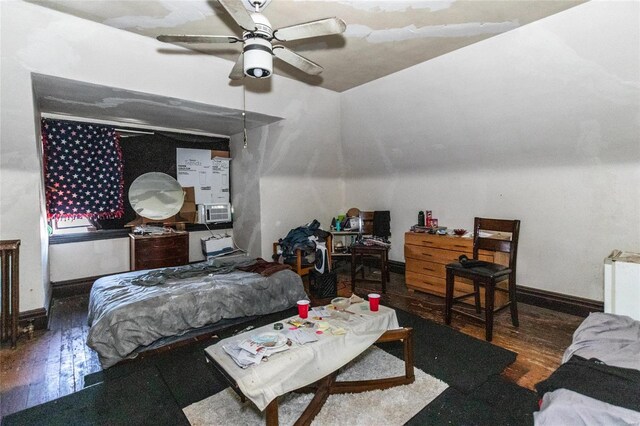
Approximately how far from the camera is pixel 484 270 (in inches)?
110

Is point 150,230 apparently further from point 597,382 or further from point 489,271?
point 597,382

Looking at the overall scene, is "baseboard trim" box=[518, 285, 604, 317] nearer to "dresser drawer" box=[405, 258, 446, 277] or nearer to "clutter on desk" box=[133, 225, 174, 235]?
"dresser drawer" box=[405, 258, 446, 277]

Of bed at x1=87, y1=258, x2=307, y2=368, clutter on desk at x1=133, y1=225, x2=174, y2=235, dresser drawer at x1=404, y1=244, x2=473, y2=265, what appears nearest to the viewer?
bed at x1=87, y1=258, x2=307, y2=368

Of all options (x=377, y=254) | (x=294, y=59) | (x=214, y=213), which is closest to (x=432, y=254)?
(x=377, y=254)

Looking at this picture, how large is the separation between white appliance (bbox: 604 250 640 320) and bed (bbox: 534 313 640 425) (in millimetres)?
500

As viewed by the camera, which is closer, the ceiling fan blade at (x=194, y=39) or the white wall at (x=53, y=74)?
the ceiling fan blade at (x=194, y=39)

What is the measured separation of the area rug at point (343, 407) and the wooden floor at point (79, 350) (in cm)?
71

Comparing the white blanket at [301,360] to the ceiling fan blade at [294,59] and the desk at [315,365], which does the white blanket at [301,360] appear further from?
the ceiling fan blade at [294,59]

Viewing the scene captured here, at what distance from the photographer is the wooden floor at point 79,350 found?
2.06 m

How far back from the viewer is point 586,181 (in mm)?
3033

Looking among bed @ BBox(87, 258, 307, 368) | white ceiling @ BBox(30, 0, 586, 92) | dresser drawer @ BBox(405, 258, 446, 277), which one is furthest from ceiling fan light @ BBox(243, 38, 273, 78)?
dresser drawer @ BBox(405, 258, 446, 277)

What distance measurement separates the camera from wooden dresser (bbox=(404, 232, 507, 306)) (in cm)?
344

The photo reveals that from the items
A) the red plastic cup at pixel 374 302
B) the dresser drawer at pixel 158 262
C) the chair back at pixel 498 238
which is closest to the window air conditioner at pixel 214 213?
the dresser drawer at pixel 158 262

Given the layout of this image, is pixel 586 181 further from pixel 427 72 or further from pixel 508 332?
pixel 427 72
